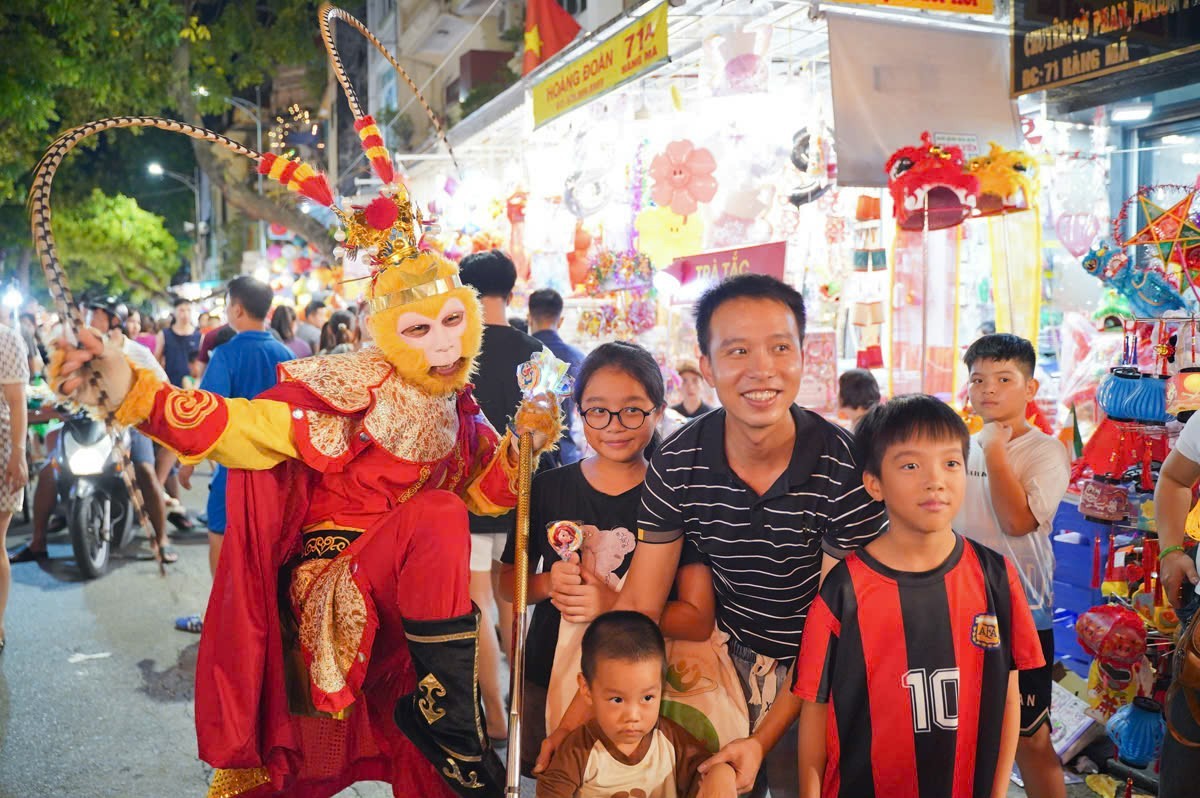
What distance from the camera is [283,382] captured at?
284 cm

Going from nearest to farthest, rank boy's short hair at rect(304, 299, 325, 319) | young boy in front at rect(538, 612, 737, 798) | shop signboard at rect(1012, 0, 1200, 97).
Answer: young boy in front at rect(538, 612, 737, 798)
shop signboard at rect(1012, 0, 1200, 97)
boy's short hair at rect(304, 299, 325, 319)

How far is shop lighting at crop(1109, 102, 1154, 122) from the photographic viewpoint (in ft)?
19.5

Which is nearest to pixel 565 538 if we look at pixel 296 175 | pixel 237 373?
pixel 296 175

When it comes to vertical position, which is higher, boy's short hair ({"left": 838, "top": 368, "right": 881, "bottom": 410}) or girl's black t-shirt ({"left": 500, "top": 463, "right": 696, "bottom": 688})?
boy's short hair ({"left": 838, "top": 368, "right": 881, "bottom": 410})

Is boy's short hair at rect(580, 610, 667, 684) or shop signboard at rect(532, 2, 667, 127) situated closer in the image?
boy's short hair at rect(580, 610, 667, 684)

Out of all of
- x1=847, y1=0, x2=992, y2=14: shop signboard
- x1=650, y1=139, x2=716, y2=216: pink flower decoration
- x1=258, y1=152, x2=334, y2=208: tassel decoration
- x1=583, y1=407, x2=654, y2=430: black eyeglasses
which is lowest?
x1=583, y1=407, x2=654, y2=430: black eyeglasses

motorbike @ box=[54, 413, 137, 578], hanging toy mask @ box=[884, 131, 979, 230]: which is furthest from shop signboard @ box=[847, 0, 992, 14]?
motorbike @ box=[54, 413, 137, 578]


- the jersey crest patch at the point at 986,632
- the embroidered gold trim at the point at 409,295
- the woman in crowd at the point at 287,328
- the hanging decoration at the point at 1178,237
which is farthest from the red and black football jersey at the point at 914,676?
the woman in crowd at the point at 287,328

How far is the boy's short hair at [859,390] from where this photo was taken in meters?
4.91

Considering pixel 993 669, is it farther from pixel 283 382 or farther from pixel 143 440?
pixel 143 440

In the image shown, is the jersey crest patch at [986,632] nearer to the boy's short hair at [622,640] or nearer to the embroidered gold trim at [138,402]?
the boy's short hair at [622,640]

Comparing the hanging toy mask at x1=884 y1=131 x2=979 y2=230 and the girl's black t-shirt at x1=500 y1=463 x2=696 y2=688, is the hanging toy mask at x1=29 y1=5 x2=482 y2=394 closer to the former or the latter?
the girl's black t-shirt at x1=500 y1=463 x2=696 y2=688

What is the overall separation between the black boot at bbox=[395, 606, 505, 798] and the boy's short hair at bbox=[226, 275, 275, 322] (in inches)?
130

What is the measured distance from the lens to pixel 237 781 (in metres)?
2.80
